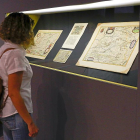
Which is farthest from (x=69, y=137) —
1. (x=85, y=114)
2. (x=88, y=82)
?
(x=88, y=82)

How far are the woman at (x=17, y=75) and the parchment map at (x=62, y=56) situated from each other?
508 mm

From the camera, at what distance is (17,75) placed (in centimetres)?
148

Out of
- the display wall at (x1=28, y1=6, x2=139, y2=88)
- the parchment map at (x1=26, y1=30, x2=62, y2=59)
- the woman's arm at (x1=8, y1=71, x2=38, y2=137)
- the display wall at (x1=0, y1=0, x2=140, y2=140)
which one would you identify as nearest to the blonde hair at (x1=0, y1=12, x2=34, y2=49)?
the woman's arm at (x1=8, y1=71, x2=38, y2=137)

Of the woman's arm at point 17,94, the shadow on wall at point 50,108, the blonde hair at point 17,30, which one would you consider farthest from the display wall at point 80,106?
the woman's arm at point 17,94

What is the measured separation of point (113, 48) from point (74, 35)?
0.58 metres

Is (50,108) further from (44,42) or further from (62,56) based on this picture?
(44,42)

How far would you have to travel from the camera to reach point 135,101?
1.46 metres

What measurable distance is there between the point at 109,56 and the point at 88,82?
257 millimetres

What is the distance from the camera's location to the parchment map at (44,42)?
2418 mm

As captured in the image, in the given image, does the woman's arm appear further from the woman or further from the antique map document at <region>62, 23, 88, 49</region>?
the antique map document at <region>62, 23, 88, 49</region>

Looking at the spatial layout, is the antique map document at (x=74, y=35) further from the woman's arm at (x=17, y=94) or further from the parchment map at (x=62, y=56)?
the woman's arm at (x=17, y=94)

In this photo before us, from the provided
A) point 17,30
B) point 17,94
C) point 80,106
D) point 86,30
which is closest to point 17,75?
point 17,94

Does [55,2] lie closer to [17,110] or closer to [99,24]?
[99,24]

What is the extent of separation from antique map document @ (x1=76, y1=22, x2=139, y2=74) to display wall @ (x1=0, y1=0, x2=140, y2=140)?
73mm
